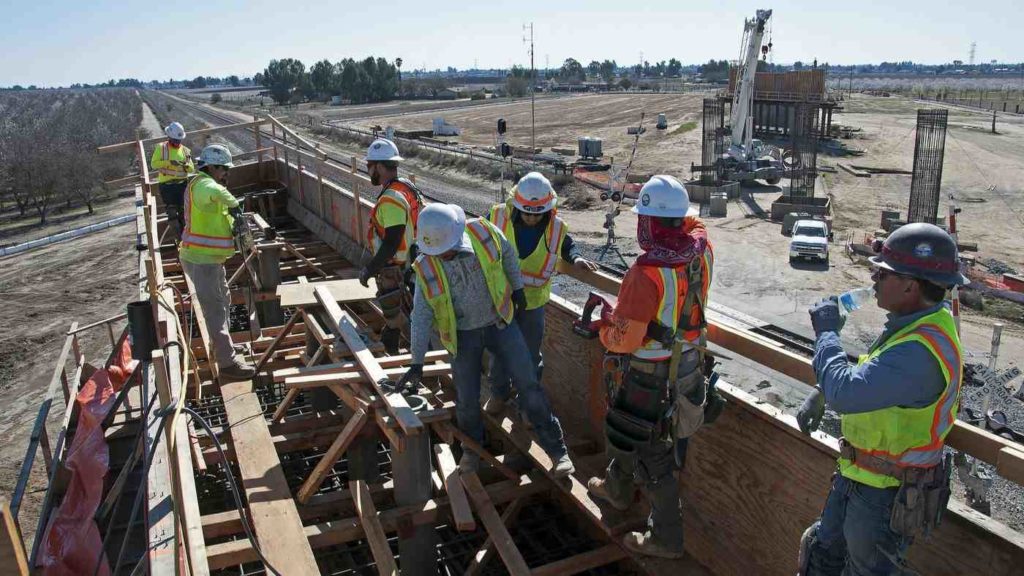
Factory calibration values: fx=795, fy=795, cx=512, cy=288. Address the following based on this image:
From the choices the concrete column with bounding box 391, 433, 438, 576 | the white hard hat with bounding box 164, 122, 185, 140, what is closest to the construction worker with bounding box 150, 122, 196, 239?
the white hard hat with bounding box 164, 122, 185, 140

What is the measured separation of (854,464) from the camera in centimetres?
330

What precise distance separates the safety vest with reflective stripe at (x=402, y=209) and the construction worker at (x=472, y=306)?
174 cm

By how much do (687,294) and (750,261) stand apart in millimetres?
24405

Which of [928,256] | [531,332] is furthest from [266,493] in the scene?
[928,256]

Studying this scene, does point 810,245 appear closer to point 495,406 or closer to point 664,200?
point 495,406

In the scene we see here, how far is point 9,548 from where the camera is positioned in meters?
3.25

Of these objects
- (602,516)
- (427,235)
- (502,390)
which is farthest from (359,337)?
(602,516)

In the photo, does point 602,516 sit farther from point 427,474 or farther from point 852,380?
point 852,380

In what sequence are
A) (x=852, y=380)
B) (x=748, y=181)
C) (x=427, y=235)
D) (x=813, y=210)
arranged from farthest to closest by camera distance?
(x=748, y=181) → (x=813, y=210) → (x=427, y=235) → (x=852, y=380)

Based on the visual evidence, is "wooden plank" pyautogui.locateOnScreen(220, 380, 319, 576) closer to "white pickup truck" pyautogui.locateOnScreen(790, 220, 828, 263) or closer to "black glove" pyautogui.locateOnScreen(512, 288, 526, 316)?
"black glove" pyautogui.locateOnScreen(512, 288, 526, 316)

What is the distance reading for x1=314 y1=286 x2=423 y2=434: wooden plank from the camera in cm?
493

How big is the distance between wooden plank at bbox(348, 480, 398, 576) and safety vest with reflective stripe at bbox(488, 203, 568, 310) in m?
1.78

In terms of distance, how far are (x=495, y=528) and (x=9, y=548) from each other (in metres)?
2.82

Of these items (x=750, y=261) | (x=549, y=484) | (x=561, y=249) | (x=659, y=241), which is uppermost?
(x=659, y=241)
